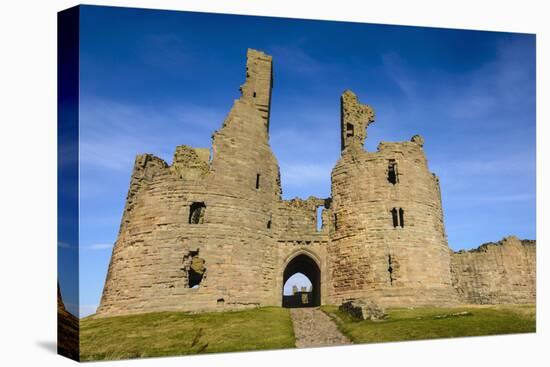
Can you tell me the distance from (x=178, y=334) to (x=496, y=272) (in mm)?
21618

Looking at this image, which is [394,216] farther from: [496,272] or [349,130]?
[496,272]

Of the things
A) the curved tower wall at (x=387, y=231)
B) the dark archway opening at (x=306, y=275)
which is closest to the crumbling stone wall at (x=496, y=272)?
the curved tower wall at (x=387, y=231)

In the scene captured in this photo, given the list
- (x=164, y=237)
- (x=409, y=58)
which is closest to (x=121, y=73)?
(x=164, y=237)

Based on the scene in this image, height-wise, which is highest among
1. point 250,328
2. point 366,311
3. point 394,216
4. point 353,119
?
point 353,119

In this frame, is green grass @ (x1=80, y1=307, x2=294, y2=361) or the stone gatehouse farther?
the stone gatehouse

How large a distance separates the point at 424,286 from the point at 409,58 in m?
9.57

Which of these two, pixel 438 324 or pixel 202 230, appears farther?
pixel 202 230

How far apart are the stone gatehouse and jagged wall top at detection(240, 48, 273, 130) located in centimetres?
5

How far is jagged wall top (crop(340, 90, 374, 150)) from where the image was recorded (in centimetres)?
3012

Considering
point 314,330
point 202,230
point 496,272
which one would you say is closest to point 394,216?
point 314,330

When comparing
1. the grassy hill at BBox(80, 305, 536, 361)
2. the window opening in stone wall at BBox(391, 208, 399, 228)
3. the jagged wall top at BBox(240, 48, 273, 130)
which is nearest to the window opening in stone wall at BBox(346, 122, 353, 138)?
the jagged wall top at BBox(240, 48, 273, 130)

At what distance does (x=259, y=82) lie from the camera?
29531mm

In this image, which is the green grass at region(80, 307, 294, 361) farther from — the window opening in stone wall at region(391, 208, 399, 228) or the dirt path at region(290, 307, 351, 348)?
the window opening in stone wall at region(391, 208, 399, 228)

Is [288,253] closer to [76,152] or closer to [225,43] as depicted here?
[225,43]
